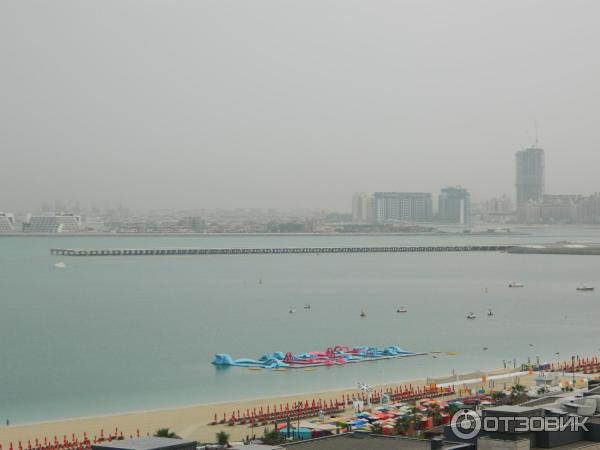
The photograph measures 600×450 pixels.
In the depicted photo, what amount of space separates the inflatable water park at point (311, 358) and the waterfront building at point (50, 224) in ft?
469

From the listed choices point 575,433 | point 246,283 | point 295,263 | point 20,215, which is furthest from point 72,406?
point 20,215

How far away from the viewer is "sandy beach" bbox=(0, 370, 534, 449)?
14930 mm

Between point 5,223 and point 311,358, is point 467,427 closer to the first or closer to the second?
point 311,358

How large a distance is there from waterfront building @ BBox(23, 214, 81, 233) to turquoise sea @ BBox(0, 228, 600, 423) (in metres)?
99.6

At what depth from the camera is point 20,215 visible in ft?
654

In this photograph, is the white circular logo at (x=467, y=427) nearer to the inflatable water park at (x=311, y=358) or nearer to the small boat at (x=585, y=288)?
the inflatable water park at (x=311, y=358)

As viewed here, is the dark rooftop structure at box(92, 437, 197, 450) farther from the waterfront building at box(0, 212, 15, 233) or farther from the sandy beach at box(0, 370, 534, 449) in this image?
the waterfront building at box(0, 212, 15, 233)

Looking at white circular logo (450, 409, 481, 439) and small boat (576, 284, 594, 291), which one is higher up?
white circular logo (450, 409, 481, 439)

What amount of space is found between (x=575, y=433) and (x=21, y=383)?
595 inches

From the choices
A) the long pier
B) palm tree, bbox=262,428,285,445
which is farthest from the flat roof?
the long pier

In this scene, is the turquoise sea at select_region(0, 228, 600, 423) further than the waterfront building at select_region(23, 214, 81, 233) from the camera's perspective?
No

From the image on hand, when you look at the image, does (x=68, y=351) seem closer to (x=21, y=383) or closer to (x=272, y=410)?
(x=21, y=383)

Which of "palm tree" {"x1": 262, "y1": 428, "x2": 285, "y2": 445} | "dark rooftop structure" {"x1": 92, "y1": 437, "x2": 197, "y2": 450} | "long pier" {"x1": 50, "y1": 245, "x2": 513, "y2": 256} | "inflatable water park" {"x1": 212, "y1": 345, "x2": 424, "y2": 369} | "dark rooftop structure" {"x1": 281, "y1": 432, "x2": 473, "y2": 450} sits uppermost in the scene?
"dark rooftop structure" {"x1": 92, "y1": 437, "x2": 197, "y2": 450}

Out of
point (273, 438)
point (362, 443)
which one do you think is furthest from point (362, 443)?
point (273, 438)
